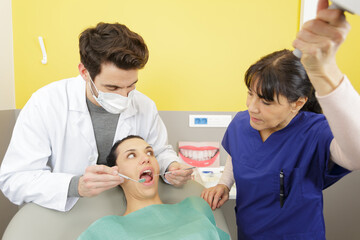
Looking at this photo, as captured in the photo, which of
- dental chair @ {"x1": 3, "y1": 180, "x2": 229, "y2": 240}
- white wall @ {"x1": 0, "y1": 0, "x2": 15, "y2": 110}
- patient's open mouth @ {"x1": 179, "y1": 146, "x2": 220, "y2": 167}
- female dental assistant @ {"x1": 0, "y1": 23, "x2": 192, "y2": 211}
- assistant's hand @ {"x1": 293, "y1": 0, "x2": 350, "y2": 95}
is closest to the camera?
assistant's hand @ {"x1": 293, "y1": 0, "x2": 350, "y2": 95}

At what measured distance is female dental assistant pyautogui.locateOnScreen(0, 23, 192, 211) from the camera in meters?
1.06

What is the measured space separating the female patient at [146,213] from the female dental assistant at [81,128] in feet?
0.38

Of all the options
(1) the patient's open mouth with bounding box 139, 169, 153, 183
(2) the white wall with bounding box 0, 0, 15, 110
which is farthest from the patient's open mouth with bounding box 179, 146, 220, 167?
(2) the white wall with bounding box 0, 0, 15, 110

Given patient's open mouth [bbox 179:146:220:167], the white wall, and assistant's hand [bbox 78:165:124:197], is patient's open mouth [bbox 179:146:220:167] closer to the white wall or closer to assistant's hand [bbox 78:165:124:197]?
assistant's hand [bbox 78:165:124:197]

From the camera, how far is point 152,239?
0.98 m

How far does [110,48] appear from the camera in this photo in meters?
1.11

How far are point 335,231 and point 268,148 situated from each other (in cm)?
138

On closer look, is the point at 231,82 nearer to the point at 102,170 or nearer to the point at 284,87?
the point at 284,87

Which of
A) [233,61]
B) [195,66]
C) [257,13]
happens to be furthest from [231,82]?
[257,13]

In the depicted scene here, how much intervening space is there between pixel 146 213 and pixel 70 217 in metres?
0.31

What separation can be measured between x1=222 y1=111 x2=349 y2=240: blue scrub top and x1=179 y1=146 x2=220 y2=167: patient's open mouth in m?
0.81

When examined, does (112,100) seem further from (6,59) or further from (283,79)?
(6,59)

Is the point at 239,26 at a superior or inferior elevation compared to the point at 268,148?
superior

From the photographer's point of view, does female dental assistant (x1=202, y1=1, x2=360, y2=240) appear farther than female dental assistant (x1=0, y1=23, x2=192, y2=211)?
No
